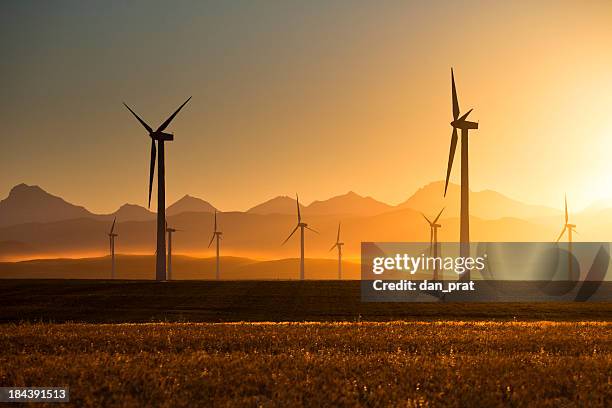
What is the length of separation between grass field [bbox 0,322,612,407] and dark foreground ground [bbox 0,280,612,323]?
2823cm

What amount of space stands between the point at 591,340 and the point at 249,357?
12.0m

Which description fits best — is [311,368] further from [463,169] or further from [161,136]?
[161,136]

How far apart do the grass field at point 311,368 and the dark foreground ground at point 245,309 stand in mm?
28230

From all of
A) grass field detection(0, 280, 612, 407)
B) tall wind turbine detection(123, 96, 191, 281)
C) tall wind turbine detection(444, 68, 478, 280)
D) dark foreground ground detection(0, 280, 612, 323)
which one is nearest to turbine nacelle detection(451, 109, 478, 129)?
tall wind turbine detection(444, 68, 478, 280)

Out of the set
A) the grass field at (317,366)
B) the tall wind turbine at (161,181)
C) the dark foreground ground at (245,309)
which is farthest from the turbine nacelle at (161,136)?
the grass field at (317,366)

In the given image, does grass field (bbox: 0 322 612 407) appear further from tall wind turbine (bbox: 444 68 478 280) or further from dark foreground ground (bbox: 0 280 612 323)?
tall wind turbine (bbox: 444 68 478 280)

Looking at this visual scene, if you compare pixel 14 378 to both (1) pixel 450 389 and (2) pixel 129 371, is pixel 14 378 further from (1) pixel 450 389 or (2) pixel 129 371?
(1) pixel 450 389

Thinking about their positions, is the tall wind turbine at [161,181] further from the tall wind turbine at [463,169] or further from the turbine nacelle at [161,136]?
the tall wind turbine at [463,169]

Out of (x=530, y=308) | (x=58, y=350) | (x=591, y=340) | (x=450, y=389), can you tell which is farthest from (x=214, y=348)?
(x=530, y=308)

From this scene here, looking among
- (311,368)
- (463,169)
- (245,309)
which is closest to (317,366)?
(311,368)

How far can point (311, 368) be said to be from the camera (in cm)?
1631

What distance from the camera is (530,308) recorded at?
223ft

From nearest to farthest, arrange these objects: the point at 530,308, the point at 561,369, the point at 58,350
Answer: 1. the point at 561,369
2. the point at 58,350
3. the point at 530,308

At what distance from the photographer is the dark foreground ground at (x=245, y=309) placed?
183 ft
